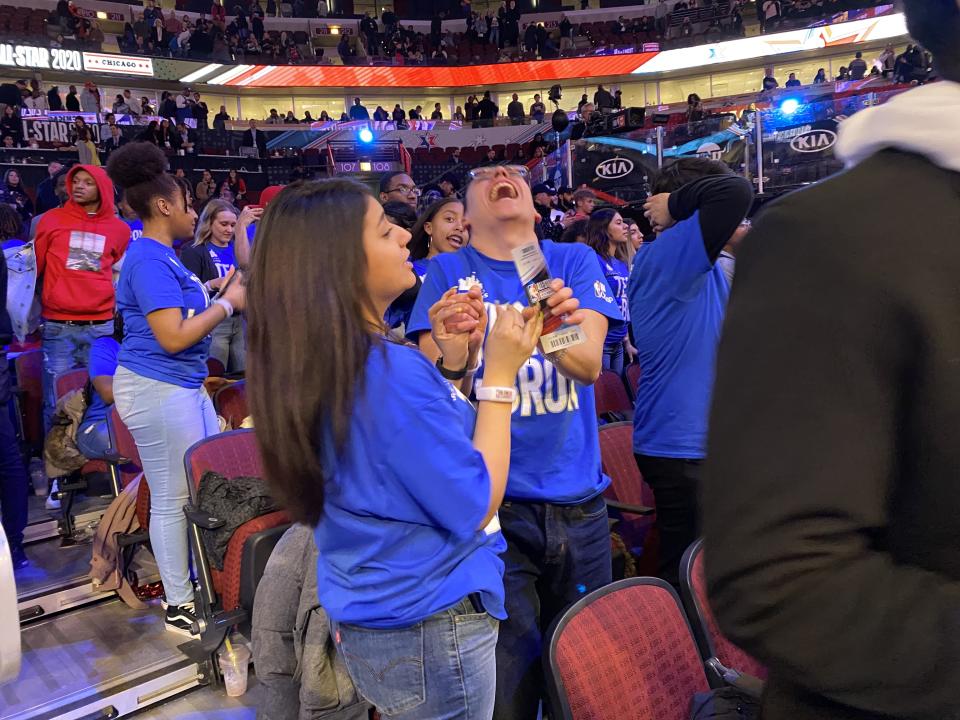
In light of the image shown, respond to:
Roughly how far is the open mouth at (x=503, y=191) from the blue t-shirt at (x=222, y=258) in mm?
2850

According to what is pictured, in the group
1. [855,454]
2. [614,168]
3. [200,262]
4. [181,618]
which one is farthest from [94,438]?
[614,168]

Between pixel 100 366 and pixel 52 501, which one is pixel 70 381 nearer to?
pixel 100 366

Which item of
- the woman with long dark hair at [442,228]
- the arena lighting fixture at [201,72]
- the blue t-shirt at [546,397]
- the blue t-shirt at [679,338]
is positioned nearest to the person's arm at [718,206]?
the blue t-shirt at [679,338]

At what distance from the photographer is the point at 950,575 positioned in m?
0.55

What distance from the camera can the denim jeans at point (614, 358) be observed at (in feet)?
15.0

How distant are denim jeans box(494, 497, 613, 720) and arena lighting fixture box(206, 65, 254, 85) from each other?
22840 millimetres

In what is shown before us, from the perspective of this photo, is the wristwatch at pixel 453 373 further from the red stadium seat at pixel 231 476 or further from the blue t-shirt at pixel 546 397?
the red stadium seat at pixel 231 476

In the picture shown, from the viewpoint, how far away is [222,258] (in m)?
4.45

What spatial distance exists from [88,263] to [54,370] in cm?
62

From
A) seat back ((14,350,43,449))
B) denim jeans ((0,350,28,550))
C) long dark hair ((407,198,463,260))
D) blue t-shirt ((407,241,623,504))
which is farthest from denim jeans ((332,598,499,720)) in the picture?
seat back ((14,350,43,449))

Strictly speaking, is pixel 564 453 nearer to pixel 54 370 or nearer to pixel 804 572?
pixel 804 572

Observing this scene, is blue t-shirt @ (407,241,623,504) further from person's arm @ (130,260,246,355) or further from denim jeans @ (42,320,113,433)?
denim jeans @ (42,320,113,433)

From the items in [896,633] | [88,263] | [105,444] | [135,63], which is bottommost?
[105,444]

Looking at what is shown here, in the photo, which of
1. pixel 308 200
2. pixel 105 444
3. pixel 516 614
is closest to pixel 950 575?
pixel 308 200
